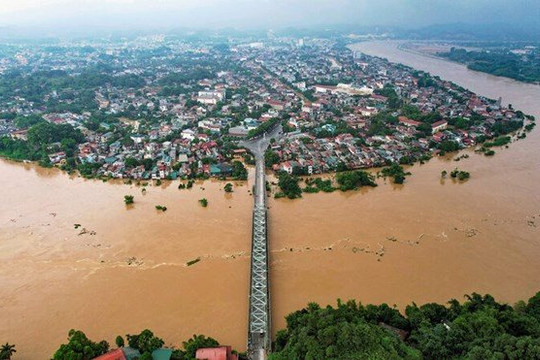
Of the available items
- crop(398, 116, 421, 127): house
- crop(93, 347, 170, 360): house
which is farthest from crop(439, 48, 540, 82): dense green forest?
crop(93, 347, 170, 360): house

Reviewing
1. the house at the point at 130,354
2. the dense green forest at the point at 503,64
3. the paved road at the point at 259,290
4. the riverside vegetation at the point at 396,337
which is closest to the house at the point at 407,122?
the paved road at the point at 259,290

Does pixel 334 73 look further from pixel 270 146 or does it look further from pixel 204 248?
pixel 204 248

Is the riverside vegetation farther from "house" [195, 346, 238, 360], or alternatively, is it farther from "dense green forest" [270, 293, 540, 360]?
"house" [195, 346, 238, 360]

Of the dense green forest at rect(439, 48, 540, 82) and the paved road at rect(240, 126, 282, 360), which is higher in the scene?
the dense green forest at rect(439, 48, 540, 82)

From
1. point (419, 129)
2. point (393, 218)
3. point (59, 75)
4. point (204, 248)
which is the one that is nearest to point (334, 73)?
point (419, 129)

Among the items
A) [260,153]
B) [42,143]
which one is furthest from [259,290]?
[42,143]
